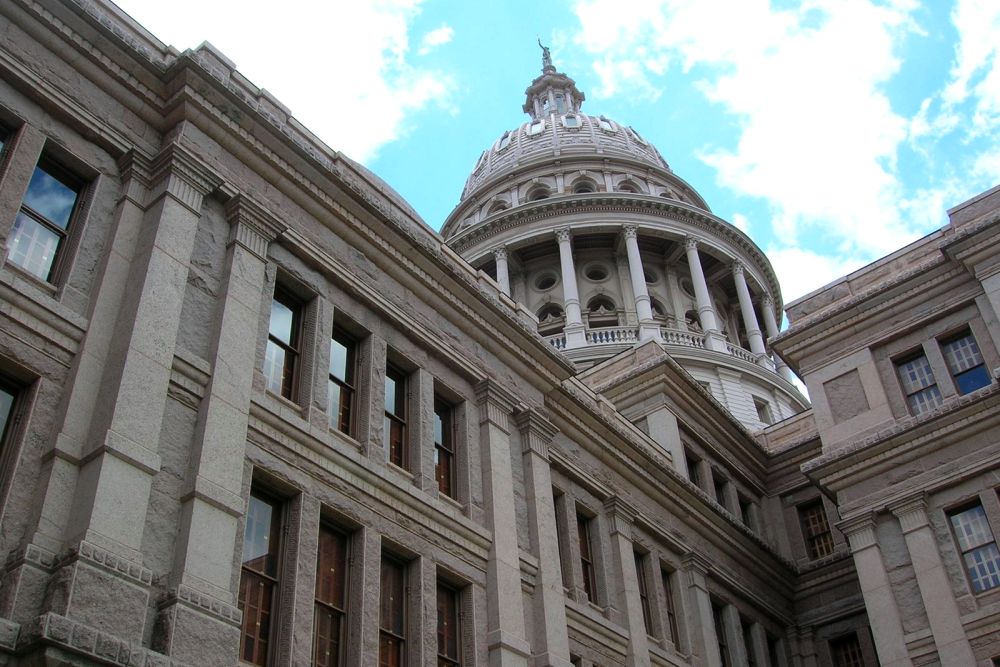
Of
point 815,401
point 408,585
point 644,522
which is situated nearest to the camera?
point 408,585

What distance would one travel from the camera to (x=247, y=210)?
57.4 ft

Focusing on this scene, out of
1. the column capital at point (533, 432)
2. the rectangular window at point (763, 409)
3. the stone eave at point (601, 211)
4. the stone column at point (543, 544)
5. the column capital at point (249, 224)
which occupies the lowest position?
the stone column at point (543, 544)

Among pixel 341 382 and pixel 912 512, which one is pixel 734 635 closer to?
pixel 912 512

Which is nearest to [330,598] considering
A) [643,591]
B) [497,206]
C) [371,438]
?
[371,438]

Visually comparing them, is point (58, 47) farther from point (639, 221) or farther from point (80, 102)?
point (639, 221)

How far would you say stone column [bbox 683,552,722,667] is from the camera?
24906mm

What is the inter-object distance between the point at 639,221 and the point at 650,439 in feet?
107

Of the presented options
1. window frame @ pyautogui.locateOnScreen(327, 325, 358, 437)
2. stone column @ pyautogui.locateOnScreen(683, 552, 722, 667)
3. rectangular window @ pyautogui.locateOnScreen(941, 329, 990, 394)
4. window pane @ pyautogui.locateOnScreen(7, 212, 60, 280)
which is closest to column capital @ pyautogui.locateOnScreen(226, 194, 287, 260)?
window frame @ pyautogui.locateOnScreen(327, 325, 358, 437)

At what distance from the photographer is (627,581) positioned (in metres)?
23.4

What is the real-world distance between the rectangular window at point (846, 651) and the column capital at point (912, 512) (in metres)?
6.43

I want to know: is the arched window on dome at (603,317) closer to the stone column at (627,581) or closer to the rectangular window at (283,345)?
the stone column at (627,581)

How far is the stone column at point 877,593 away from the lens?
77.4ft

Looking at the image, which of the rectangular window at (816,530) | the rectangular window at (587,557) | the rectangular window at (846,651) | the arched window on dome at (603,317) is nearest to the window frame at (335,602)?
the rectangular window at (587,557)

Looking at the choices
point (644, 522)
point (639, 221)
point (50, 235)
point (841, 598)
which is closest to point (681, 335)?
point (639, 221)
